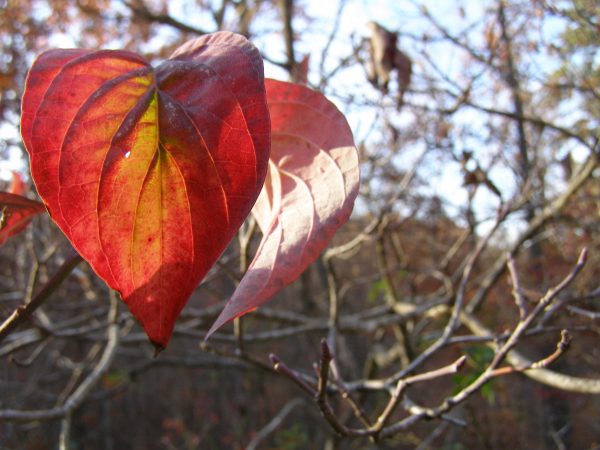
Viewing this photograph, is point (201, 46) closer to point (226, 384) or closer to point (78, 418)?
point (78, 418)

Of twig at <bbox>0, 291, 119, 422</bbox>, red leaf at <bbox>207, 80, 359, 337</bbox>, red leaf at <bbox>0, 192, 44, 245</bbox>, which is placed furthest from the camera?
twig at <bbox>0, 291, 119, 422</bbox>

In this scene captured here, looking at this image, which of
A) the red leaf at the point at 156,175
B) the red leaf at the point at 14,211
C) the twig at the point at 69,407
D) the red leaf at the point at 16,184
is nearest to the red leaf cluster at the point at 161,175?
the red leaf at the point at 156,175

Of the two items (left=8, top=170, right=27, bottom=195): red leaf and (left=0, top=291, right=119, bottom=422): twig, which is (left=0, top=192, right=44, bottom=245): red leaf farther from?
(left=0, top=291, right=119, bottom=422): twig

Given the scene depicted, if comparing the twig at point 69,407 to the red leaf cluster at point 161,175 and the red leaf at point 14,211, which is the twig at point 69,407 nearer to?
the red leaf at point 14,211

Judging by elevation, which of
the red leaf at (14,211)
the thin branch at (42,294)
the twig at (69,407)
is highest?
the red leaf at (14,211)

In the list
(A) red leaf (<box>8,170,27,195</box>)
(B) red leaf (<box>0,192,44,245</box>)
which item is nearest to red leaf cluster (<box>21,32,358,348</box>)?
(B) red leaf (<box>0,192,44,245</box>)

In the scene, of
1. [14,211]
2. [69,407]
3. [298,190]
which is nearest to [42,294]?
[14,211]

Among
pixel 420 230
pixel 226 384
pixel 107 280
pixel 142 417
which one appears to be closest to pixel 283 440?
pixel 226 384
